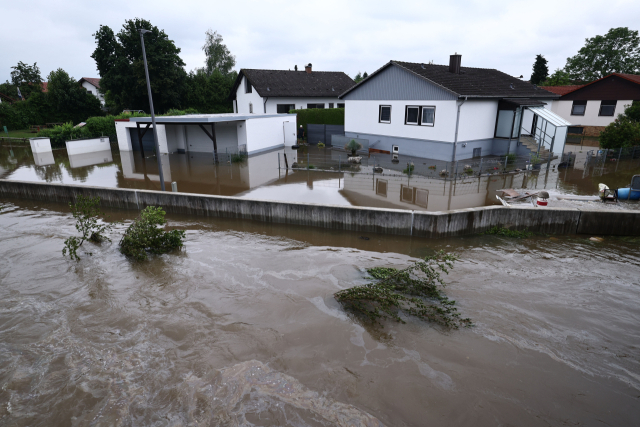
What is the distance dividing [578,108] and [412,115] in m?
20.2

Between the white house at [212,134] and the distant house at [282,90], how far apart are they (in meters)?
6.14

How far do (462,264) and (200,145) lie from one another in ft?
73.7

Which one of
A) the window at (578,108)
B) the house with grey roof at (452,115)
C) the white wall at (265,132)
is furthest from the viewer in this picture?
the window at (578,108)

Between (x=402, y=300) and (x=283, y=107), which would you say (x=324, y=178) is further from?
(x=283, y=107)

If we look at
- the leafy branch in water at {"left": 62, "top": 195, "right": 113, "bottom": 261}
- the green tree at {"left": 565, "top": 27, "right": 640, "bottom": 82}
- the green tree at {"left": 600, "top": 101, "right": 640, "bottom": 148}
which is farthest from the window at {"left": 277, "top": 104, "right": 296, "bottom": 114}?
the green tree at {"left": 565, "top": 27, "right": 640, "bottom": 82}

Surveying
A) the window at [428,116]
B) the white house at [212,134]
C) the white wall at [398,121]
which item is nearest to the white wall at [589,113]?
the white wall at [398,121]

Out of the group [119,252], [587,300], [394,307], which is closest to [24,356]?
[119,252]

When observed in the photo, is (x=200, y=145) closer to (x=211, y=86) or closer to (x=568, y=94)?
(x=211, y=86)

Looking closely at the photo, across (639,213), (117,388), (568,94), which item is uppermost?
(568,94)

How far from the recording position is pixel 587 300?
801 centimetres

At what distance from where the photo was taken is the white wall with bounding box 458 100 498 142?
21266mm

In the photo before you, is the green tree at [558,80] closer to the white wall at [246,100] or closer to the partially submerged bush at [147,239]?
the white wall at [246,100]

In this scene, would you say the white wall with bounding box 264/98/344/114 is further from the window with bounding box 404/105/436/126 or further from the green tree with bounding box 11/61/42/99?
the green tree with bounding box 11/61/42/99

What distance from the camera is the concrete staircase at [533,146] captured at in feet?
71.9
